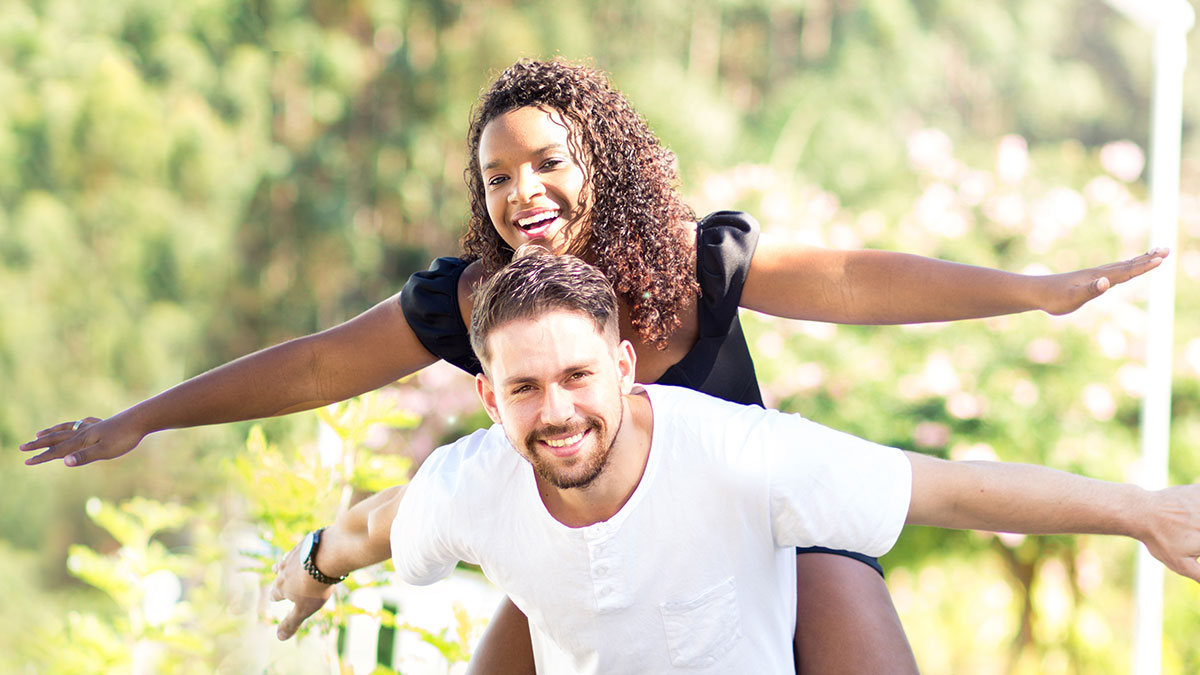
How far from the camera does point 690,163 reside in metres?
7.02

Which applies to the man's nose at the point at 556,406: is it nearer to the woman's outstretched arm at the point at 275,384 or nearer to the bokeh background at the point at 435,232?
the woman's outstretched arm at the point at 275,384

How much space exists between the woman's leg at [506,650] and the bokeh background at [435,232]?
57 cm

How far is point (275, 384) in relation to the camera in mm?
2057

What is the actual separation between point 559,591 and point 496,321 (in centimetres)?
39

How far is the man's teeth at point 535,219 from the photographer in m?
1.94

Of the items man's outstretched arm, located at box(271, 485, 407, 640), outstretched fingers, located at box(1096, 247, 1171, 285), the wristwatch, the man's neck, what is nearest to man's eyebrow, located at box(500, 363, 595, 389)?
the man's neck

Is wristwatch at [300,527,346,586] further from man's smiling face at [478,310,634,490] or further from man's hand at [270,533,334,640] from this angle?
man's smiling face at [478,310,634,490]

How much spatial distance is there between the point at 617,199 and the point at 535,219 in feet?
0.50

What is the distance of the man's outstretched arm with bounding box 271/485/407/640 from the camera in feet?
6.04

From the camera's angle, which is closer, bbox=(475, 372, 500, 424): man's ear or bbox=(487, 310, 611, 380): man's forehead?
bbox=(487, 310, 611, 380): man's forehead

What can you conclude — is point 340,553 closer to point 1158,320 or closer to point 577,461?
point 577,461

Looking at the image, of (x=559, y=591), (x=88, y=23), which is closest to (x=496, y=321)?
(x=559, y=591)

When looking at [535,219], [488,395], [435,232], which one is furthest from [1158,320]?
[435,232]

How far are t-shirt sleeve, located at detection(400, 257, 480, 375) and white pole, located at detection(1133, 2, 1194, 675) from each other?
2.25 meters
